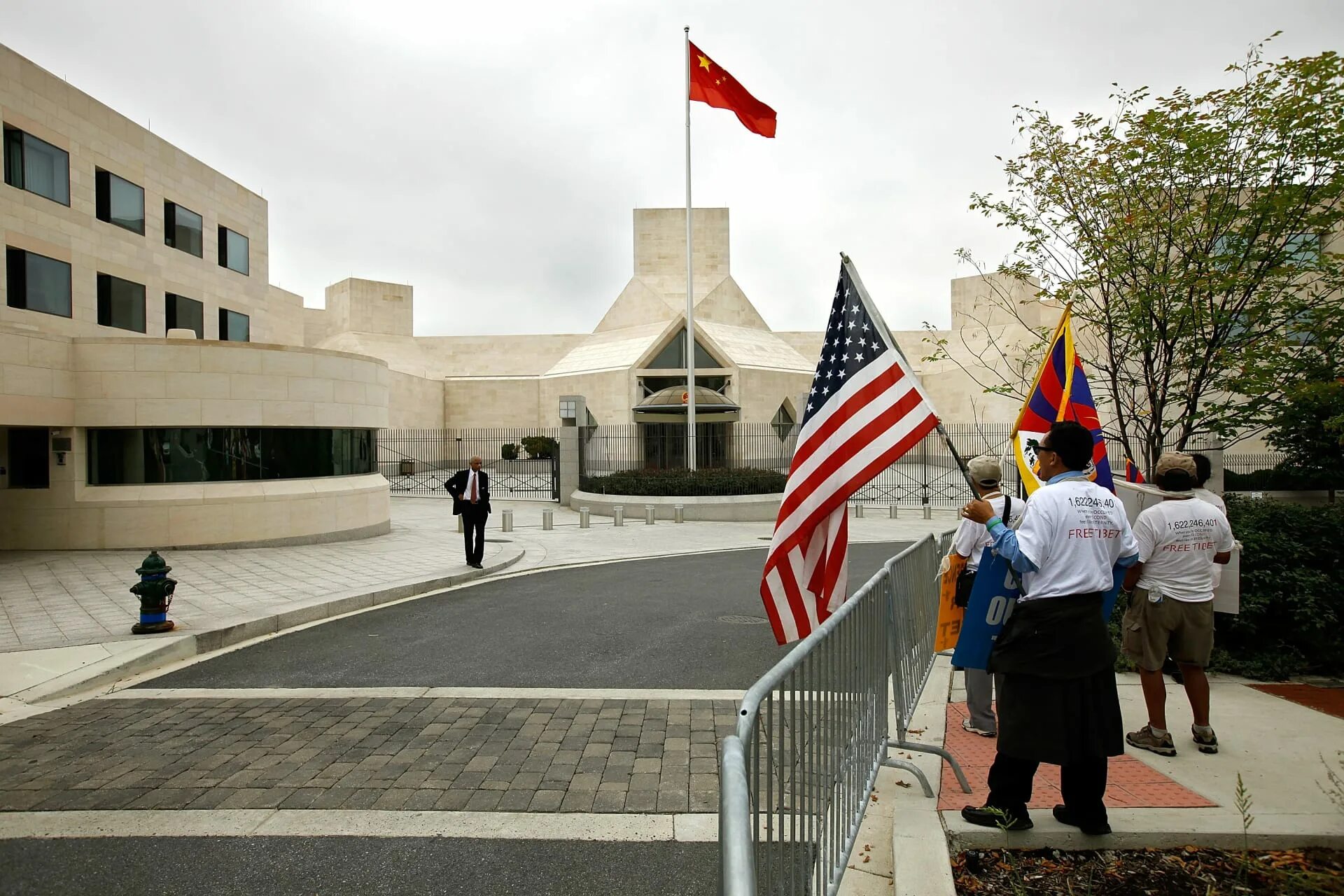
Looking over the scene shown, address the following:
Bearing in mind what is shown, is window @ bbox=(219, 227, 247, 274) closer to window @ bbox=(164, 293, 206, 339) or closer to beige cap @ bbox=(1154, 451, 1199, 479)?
window @ bbox=(164, 293, 206, 339)

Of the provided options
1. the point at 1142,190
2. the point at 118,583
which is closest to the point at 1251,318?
the point at 1142,190

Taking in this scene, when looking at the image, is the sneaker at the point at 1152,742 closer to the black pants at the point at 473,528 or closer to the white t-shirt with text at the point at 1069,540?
the white t-shirt with text at the point at 1069,540

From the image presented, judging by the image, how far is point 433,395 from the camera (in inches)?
2104

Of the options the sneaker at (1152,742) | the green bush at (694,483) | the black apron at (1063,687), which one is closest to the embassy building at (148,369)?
the green bush at (694,483)

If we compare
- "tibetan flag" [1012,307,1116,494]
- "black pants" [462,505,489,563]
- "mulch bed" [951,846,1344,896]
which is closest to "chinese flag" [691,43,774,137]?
"black pants" [462,505,489,563]

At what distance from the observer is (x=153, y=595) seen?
25.9ft

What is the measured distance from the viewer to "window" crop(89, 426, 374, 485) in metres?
13.9

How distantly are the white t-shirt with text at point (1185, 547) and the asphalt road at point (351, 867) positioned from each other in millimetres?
3048

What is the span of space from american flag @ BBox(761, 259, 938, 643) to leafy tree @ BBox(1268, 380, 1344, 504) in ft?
17.5

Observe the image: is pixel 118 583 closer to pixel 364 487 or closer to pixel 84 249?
pixel 364 487

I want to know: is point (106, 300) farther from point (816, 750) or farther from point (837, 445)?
point (816, 750)

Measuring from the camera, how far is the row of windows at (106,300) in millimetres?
17391

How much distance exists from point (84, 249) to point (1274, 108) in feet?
76.5

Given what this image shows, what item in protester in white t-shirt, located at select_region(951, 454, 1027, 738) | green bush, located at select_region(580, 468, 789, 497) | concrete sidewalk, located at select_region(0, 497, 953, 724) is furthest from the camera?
green bush, located at select_region(580, 468, 789, 497)
